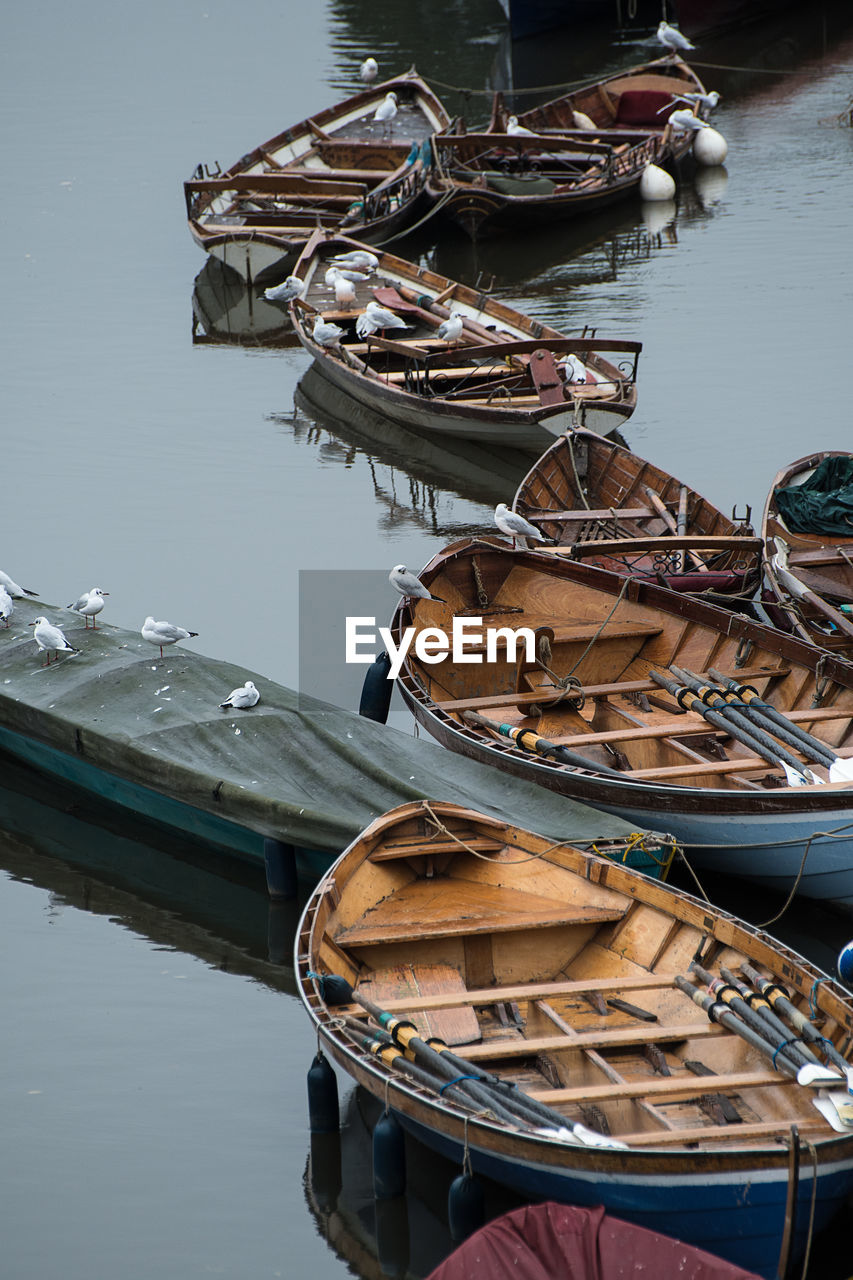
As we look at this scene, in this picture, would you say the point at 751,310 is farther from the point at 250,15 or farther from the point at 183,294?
the point at 250,15

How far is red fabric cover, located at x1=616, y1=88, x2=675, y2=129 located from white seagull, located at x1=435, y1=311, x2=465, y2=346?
40.3 feet

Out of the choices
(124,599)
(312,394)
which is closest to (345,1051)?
(124,599)

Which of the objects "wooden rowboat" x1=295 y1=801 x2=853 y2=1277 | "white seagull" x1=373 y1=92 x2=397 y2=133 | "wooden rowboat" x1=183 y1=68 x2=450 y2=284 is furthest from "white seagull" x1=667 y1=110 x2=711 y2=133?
"wooden rowboat" x1=295 y1=801 x2=853 y2=1277

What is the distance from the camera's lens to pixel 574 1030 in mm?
7957

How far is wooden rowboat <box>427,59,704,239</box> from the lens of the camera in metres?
24.5

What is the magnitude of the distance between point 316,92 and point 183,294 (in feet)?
43.9

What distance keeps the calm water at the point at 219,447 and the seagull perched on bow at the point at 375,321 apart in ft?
4.43

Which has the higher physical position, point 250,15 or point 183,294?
point 250,15

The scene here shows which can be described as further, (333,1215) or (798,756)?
(798,756)

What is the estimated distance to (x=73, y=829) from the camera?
11445mm

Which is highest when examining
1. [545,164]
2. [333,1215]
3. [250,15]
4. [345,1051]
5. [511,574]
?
[250,15]

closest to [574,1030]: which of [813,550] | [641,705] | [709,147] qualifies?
[641,705]

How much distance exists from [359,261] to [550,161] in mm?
6435
